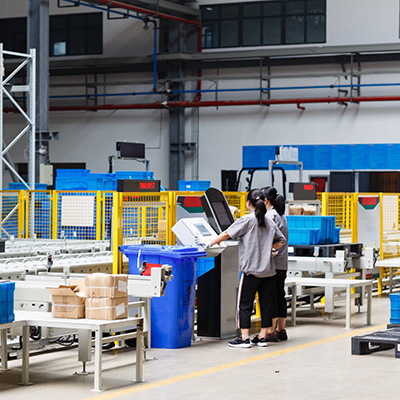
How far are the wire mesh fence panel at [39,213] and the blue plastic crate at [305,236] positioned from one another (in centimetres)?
394

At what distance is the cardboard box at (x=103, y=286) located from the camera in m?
5.26

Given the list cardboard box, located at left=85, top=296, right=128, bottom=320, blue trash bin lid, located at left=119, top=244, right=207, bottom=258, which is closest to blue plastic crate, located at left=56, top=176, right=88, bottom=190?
blue trash bin lid, located at left=119, top=244, right=207, bottom=258

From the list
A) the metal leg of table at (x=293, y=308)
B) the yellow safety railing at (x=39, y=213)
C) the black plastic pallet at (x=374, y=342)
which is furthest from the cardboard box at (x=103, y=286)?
the yellow safety railing at (x=39, y=213)

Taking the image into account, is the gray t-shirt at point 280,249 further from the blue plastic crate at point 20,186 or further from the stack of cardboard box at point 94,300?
the blue plastic crate at point 20,186

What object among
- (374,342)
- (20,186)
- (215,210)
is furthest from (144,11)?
(374,342)

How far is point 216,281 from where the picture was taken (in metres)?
7.32

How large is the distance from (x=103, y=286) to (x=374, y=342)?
2714 mm

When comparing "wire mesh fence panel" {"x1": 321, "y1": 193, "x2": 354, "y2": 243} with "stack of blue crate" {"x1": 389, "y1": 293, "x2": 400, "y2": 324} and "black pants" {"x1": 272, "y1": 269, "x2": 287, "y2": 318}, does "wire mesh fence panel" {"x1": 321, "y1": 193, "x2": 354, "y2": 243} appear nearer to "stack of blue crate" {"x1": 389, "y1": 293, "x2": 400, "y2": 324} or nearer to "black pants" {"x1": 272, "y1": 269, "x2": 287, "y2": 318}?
"stack of blue crate" {"x1": 389, "y1": 293, "x2": 400, "y2": 324}

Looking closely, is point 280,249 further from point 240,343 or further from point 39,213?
point 39,213

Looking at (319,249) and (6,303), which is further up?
(319,249)

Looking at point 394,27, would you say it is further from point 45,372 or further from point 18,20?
point 45,372

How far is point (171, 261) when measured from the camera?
266 inches

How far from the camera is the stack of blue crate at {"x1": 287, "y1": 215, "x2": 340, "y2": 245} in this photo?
8.98m

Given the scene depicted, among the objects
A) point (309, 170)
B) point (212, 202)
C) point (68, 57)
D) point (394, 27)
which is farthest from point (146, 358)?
point (68, 57)
